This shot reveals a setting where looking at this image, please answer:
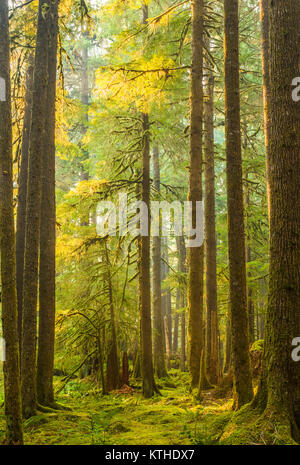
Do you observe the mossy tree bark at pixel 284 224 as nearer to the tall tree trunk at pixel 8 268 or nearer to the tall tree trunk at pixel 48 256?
the tall tree trunk at pixel 8 268

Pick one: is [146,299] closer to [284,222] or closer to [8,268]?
[284,222]

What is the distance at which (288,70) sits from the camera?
5746 millimetres

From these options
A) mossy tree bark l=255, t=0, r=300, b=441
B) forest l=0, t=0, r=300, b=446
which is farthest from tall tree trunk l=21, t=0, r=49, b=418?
mossy tree bark l=255, t=0, r=300, b=441

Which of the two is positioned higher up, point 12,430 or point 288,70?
point 288,70

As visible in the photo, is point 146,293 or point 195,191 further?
point 146,293

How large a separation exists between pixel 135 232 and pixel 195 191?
3.06m

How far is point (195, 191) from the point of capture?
34.5 feet

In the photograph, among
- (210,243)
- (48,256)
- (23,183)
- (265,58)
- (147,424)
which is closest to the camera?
(147,424)

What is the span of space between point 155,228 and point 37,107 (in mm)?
6655

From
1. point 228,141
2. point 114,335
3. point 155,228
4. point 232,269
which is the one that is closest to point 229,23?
point 228,141

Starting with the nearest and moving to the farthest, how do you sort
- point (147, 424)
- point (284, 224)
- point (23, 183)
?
point (284, 224) → point (147, 424) → point (23, 183)

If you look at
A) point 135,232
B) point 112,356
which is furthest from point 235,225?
point 112,356
